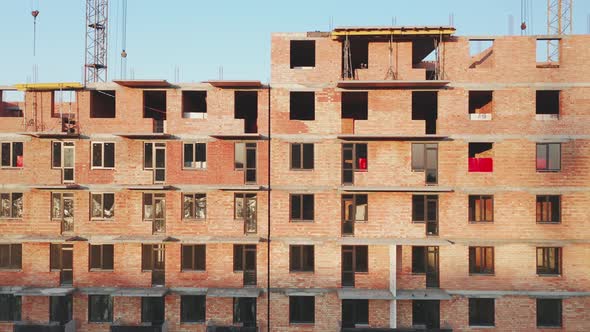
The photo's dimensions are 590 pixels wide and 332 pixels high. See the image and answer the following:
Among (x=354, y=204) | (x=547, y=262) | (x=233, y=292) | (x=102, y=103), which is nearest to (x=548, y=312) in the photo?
(x=547, y=262)

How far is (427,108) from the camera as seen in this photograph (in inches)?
1005

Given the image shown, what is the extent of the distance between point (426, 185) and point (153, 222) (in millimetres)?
16073

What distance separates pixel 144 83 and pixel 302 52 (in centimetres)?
1012

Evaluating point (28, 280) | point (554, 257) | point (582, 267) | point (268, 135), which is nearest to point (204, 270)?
point (268, 135)

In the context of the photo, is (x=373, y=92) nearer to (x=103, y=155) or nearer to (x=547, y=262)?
(x=547, y=262)

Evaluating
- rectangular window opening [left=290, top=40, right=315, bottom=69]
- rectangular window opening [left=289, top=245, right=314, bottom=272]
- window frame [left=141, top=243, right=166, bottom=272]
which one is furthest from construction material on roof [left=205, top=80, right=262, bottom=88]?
window frame [left=141, top=243, right=166, bottom=272]

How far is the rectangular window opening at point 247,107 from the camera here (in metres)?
23.2

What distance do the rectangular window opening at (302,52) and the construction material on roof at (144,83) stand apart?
314 inches

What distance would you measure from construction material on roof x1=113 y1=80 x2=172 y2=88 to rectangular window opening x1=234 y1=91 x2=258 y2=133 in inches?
164

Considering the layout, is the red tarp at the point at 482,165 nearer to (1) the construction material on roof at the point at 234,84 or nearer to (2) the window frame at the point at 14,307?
→ (1) the construction material on roof at the point at 234,84

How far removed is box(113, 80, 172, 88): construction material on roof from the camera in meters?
21.7

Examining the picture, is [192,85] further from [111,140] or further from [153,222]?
[153,222]

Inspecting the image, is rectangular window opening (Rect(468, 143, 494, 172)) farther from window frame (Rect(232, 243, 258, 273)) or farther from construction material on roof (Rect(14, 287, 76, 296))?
construction material on roof (Rect(14, 287, 76, 296))

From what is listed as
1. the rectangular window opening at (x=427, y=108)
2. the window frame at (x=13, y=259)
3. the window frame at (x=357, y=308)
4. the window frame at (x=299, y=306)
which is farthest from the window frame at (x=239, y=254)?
the rectangular window opening at (x=427, y=108)
